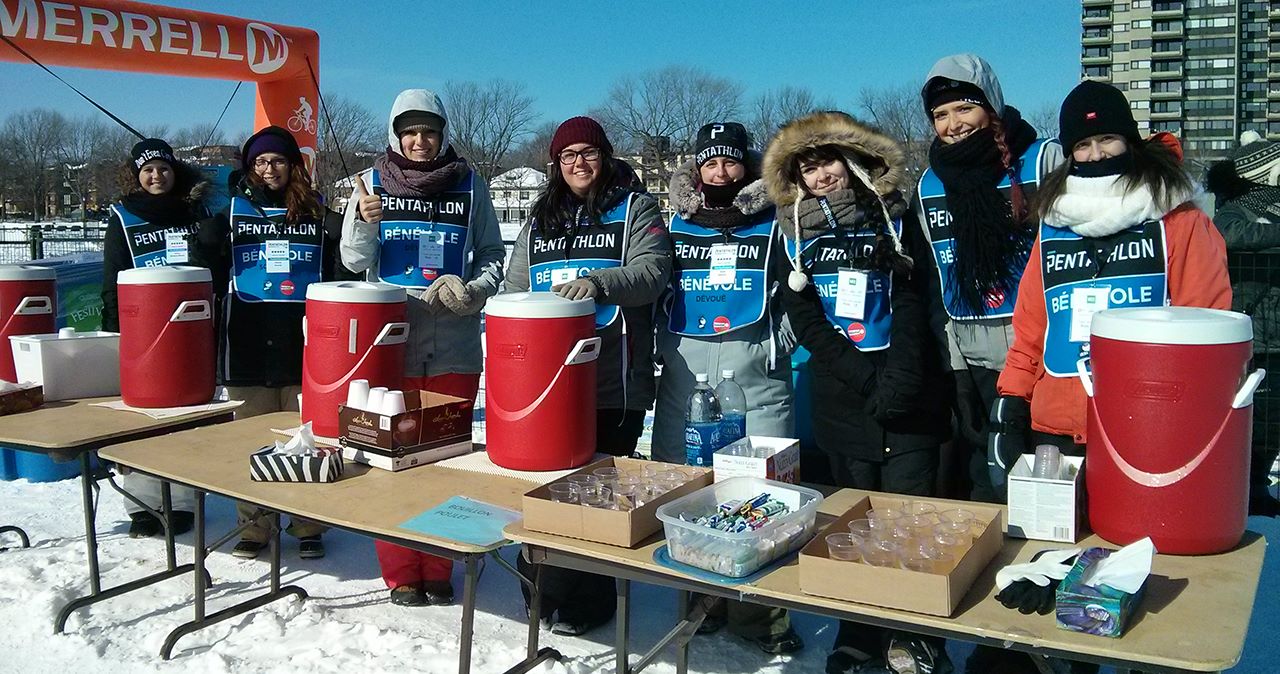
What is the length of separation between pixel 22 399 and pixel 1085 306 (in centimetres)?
363

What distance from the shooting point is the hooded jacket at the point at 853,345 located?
2.81 m

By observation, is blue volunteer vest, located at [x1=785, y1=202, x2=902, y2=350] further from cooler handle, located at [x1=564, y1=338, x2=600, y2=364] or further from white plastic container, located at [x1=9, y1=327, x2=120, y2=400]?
white plastic container, located at [x1=9, y1=327, x2=120, y2=400]

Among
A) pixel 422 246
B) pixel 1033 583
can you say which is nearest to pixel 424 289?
pixel 422 246

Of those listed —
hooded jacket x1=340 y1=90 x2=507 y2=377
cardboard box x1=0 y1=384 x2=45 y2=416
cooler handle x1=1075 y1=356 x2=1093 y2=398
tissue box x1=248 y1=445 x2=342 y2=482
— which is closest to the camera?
cooler handle x1=1075 y1=356 x2=1093 y2=398

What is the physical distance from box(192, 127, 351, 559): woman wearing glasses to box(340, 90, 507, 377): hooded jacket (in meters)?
0.44

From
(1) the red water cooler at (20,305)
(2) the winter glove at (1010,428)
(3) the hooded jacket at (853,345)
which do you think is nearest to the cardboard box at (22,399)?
(1) the red water cooler at (20,305)

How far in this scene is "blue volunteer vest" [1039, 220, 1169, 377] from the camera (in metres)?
2.30

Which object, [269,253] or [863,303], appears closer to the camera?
[863,303]

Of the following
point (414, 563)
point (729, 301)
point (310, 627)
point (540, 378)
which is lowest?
point (310, 627)

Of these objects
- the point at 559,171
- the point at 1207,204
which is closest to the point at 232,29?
the point at 559,171

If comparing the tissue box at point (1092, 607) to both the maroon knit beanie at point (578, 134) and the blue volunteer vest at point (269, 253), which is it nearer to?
the maroon knit beanie at point (578, 134)

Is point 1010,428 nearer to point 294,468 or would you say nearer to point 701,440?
point 701,440

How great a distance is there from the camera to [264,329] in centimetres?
404

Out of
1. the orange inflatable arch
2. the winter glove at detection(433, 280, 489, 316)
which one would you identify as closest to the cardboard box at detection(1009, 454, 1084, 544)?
the winter glove at detection(433, 280, 489, 316)
